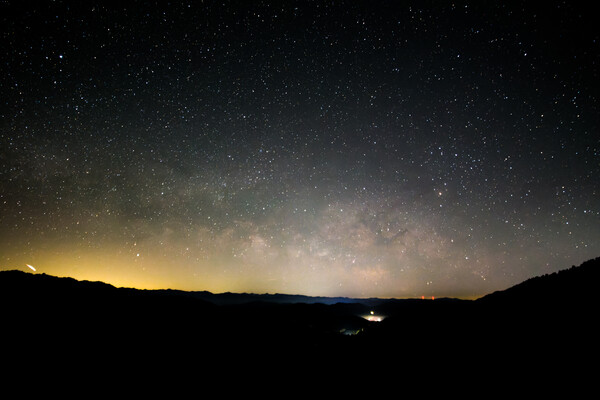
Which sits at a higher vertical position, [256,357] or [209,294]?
[256,357]

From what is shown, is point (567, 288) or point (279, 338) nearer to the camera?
point (567, 288)

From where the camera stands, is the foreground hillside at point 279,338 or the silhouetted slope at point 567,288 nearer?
the foreground hillside at point 279,338

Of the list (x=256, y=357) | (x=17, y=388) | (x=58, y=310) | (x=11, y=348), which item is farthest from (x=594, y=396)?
(x=58, y=310)

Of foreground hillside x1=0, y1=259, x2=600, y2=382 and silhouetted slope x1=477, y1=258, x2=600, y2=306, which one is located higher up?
silhouetted slope x1=477, y1=258, x2=600, y2=306

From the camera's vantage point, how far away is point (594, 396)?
5082 millimetres

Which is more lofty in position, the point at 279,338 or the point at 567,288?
the point at 567,288

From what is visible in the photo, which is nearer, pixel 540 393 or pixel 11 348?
pixel 540 393

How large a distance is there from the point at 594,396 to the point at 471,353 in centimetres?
355

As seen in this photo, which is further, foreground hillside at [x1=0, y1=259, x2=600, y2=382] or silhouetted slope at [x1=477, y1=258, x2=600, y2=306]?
silhouetted slope at [x1=477, y1=258, x2=600, y2=306]

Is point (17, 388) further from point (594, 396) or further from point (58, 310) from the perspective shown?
point (594, 396)

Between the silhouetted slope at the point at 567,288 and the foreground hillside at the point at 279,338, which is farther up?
the silhouetted slope at the point at 567,288

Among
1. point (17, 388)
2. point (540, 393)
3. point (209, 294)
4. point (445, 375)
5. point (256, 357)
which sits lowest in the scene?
point (209, 294)

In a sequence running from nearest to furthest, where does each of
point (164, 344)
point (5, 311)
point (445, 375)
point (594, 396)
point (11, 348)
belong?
point (594, 396), point (445, 375), point (11, 348), point (164, 344), point (5, 311)

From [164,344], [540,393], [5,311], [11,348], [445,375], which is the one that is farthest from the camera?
[5,311]
